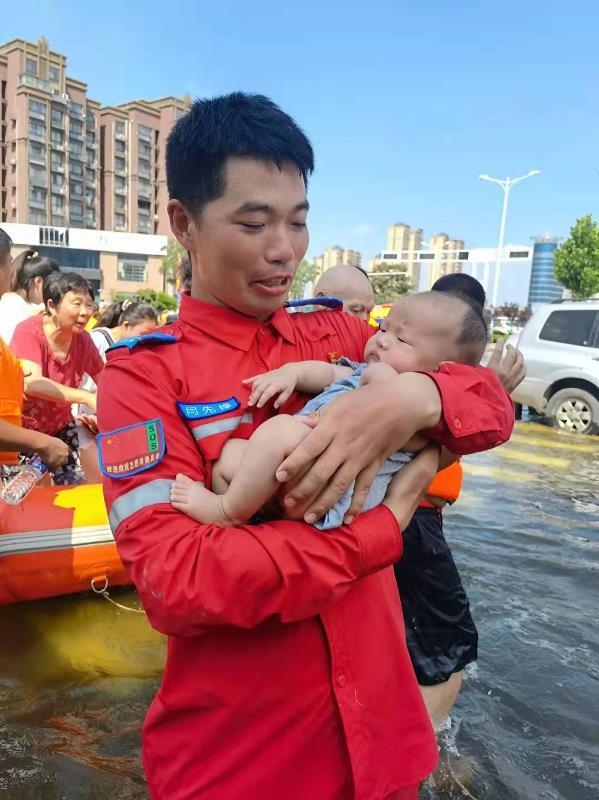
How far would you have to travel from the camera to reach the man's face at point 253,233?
1.28 m

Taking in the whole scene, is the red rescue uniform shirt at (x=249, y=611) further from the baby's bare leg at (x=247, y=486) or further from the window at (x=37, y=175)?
the window at (x=37, y=175)

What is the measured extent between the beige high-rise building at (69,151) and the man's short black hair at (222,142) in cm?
6250

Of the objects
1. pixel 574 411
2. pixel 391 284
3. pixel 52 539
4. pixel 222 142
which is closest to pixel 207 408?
pixel 222 142

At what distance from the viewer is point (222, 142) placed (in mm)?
1289

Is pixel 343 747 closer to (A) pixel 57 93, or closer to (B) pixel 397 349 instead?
(B) pixel 397 349

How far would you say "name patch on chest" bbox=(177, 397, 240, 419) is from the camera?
128cm

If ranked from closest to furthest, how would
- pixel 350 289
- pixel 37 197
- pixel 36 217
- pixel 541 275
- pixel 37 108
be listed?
pixel 350 289 < pixel 37 108 < pixel 37 197 < pixel 36 217 < pixel 541 275

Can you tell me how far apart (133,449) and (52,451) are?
224 centimetres

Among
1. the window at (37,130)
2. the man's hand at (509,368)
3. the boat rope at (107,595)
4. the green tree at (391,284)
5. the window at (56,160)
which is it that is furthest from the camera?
the window at (56,160)

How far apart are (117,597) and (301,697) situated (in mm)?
3168

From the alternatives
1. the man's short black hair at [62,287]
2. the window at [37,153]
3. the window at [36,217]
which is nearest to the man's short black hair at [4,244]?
the man's short black hair at [62,287]

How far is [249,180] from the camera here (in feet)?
4.21

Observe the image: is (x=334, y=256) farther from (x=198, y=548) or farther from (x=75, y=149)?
(x=198, y=548)

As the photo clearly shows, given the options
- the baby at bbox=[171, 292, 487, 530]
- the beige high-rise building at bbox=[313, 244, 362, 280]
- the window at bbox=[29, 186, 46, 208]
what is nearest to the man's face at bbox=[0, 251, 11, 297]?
the baby at bbox=[171, 292, 487, 530]
